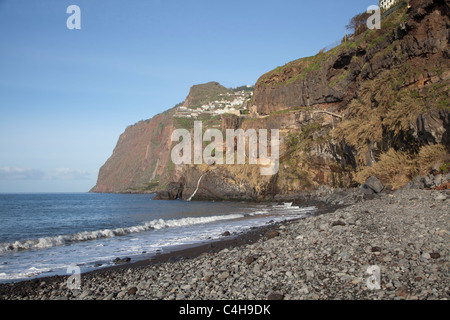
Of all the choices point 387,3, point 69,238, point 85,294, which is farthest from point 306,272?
point 387,3

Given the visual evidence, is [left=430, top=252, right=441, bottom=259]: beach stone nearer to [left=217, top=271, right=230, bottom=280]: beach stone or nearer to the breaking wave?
[left=217, top=271, right=230, bottom=280]: beach stone

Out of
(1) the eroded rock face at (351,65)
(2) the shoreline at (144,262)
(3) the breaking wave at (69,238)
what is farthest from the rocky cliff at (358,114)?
(3) the breaking wave at (69,238)

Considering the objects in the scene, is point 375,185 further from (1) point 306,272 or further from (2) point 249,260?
(1) point 306,272

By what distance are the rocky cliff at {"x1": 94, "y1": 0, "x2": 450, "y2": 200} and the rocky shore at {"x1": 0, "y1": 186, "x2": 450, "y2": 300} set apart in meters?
11.5

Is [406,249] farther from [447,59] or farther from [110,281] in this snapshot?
[447,59]

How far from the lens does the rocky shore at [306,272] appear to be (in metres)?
5.42

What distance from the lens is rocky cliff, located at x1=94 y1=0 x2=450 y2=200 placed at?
2022 cm

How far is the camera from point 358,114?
28438 millimetres

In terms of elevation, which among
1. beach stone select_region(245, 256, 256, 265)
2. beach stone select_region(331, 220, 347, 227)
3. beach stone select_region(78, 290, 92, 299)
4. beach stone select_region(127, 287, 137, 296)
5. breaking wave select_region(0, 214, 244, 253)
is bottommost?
breaking wave select_region(0, 214, 244, 253)

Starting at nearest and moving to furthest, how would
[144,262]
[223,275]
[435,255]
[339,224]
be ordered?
[435,255] < [223,275] < [144,262] < [339,224]

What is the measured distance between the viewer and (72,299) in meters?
6.50

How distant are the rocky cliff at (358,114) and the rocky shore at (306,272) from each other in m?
11.5

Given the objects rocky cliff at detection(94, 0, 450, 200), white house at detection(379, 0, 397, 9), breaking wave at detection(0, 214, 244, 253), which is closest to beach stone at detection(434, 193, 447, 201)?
rocky cliff at detection(94, 0, 450, 200)

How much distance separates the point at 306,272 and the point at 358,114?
2525 centimetres
